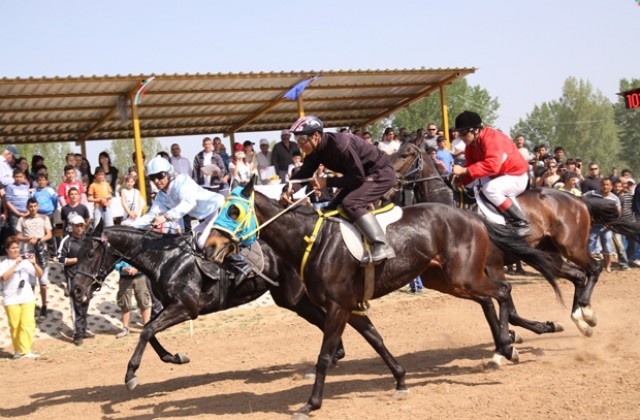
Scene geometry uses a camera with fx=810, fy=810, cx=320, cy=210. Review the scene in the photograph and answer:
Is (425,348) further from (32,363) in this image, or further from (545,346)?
(32,363)

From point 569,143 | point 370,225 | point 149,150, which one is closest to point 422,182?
point 370,225

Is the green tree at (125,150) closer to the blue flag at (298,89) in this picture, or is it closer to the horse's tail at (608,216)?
the blue flag at (298,89)

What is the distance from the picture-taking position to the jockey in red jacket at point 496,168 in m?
9.20

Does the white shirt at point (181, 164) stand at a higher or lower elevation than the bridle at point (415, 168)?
higher

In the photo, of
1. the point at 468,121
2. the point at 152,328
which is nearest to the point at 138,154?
the point at 152,328

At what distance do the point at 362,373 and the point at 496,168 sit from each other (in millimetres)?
2737

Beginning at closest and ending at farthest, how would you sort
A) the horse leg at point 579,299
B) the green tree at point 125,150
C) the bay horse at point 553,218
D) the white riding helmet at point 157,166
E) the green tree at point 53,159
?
the white riding helmet at point 157,166
the horse leg at point 579,299
the bay horse at point 553,218
the green tree at point 53,159
the green tree at point 125,150

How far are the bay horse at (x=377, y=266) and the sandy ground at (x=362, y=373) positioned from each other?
1.73 ft

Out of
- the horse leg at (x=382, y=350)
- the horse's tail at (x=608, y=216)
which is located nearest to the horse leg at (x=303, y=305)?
the horse leg at (x=382, y=350)

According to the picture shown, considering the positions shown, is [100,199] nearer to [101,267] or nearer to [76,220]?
[76,220]

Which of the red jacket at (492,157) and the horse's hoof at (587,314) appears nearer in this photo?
the red jacket at (492,157)

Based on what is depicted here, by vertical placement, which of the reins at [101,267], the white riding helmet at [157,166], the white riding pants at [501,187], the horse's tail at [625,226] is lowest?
the horse's tail at [625,226]

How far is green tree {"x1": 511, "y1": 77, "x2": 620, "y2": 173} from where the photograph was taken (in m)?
76.3

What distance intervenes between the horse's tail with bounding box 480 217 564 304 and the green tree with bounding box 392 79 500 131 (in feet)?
159
